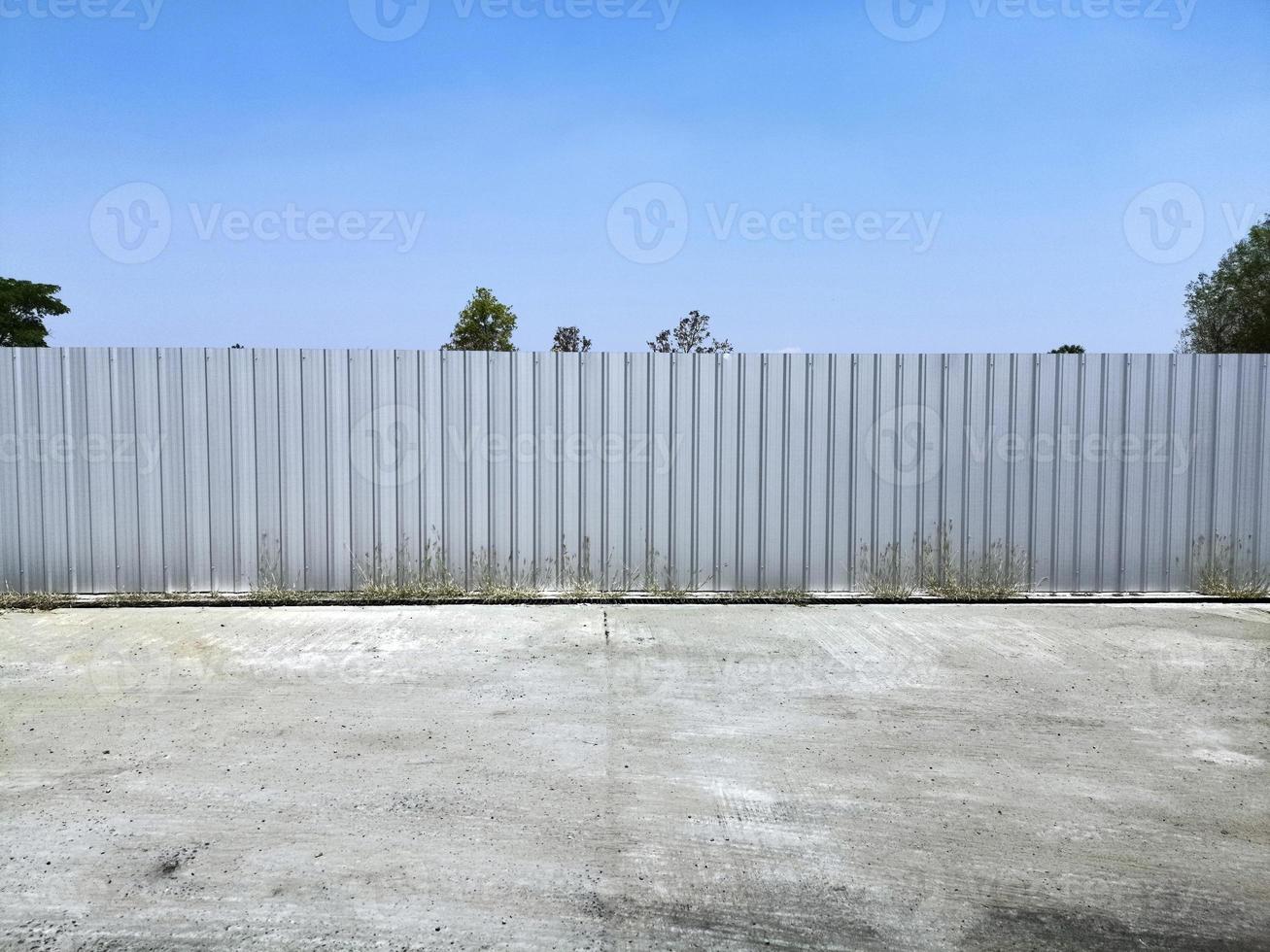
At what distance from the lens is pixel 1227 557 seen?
6.80 m

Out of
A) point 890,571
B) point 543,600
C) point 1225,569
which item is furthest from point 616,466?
point 1225,569

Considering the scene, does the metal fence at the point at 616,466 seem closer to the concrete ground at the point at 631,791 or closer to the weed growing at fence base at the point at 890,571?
the weed growing at fence base at the point at 890,571

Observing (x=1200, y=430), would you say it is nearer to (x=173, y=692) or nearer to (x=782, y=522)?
(x=782, y=522)

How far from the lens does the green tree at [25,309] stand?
36866 mm

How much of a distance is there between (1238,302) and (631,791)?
34032 mm

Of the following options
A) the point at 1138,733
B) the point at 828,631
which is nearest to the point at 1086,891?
the point at 1138,733

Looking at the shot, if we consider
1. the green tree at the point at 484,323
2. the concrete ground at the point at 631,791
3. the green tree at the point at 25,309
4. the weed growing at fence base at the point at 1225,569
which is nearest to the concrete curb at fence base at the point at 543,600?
the weed growing at fence base at the point at 1225,569

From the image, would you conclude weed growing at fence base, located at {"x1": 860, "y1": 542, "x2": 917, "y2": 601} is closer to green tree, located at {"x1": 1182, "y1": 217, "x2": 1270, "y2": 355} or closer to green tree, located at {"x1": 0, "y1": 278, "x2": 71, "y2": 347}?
green tree, located at {"x1": 1182, "y1": 217, "x2": 1270, "y2": 355}

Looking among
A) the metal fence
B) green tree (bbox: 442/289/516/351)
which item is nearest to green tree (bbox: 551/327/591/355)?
green tree (bbox: 442/289/516/351)

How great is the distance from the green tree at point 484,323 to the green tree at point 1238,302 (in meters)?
24.9

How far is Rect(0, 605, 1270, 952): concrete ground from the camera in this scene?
2389 millimetres

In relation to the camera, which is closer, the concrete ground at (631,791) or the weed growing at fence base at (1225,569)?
the concrete ground at (631,791)

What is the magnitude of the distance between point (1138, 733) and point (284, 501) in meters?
5.99

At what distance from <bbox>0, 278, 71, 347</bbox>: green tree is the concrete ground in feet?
134
